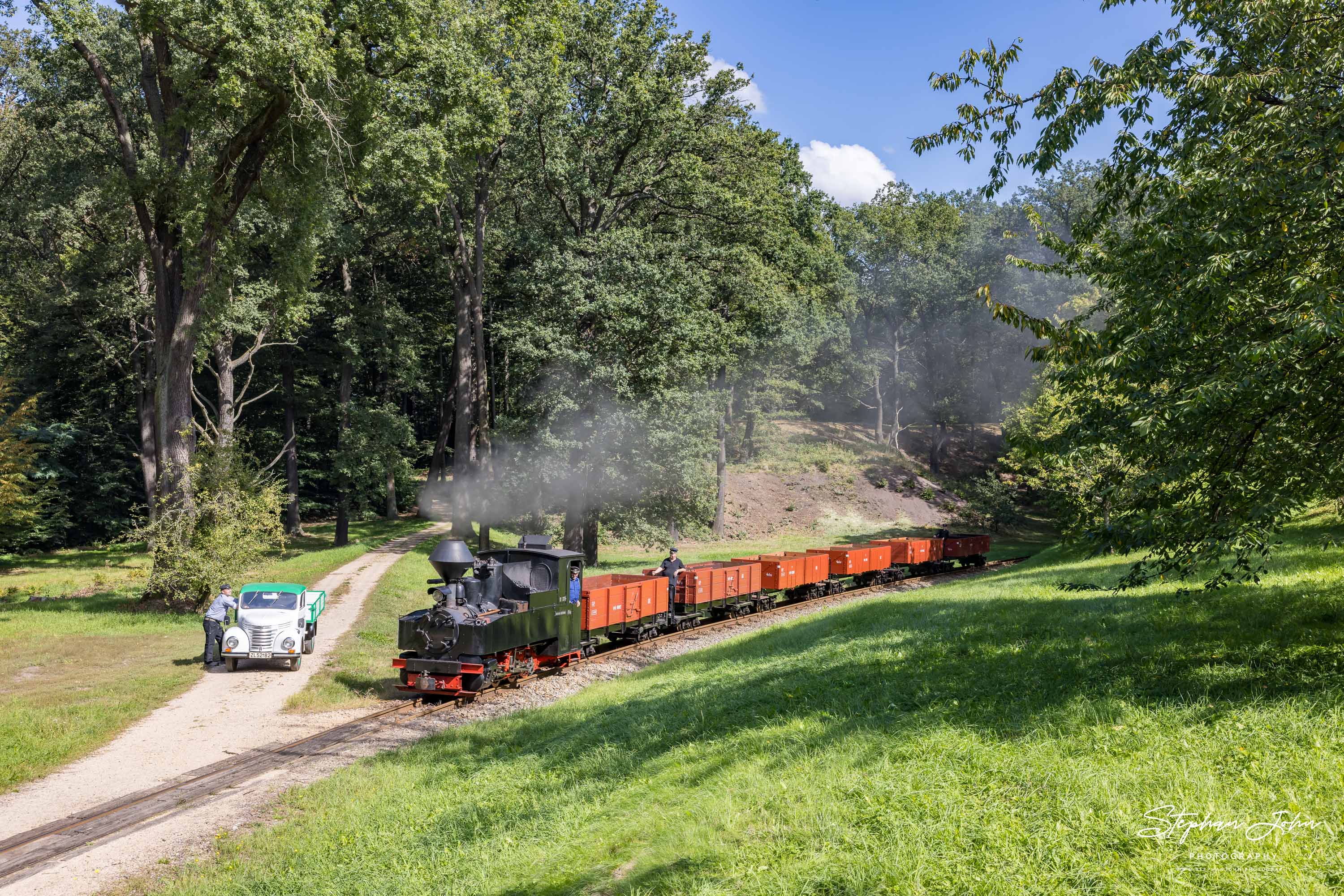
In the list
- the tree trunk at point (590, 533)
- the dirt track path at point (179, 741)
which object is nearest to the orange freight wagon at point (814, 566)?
the tree trunk at point (590, 533)

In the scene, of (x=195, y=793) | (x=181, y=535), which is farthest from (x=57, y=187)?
(x=195, y=793)

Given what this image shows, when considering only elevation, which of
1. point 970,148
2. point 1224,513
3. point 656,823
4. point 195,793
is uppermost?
point 970,148

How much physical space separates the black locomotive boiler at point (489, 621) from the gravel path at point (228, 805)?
0.57m

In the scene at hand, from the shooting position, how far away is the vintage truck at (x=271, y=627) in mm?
18141

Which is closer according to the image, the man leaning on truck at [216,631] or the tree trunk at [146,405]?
the man leaning on truck at [216,631]

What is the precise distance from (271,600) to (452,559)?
22.0 ft

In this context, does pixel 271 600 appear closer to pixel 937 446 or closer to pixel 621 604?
pixel 621 604

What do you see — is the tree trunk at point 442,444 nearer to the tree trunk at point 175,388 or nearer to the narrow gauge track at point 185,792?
the tree trunk at point 175,388

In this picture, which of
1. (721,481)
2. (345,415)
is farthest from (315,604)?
(721,481)

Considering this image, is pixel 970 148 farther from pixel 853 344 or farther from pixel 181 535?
pixel 853 344

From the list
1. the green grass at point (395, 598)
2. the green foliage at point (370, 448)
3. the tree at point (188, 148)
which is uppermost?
the tree at point (188, 148)

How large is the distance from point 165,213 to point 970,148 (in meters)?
24.4

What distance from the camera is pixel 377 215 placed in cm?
4197

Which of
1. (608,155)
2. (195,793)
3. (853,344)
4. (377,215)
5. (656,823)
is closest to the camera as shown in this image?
(656,823)
